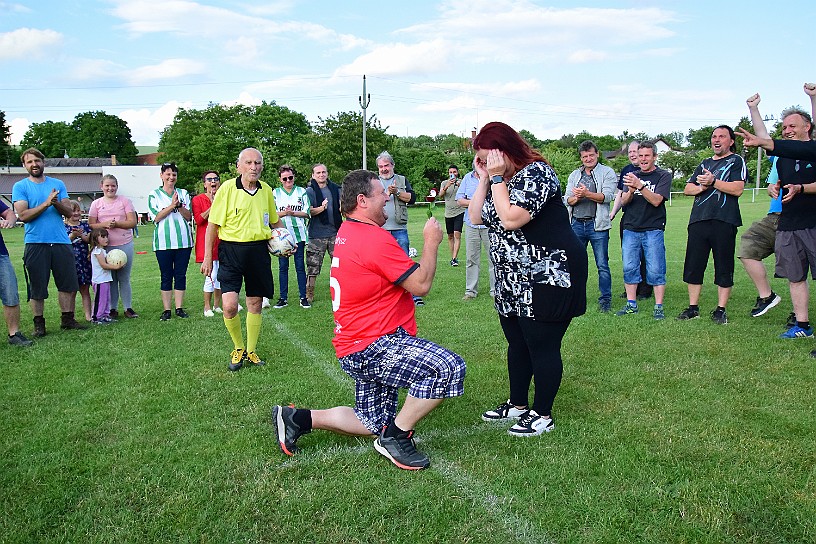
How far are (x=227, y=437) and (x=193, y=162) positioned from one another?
204 ft

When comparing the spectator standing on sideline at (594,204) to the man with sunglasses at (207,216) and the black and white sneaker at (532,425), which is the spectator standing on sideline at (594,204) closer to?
the black and white sneaker at (532,425)

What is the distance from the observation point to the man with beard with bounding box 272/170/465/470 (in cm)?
372

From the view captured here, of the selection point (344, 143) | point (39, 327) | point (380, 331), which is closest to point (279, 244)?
point (380, 331)

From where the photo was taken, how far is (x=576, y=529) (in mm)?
3100

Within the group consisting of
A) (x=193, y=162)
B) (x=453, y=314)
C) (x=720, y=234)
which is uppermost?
(x=193, y=162)

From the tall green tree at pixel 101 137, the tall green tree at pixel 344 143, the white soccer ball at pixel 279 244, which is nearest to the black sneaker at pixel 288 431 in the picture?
the white soccer ball at pixel 279 244

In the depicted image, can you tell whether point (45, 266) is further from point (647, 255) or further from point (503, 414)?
point (647, 255)

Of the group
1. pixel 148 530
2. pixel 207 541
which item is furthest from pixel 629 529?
pixel 148 530

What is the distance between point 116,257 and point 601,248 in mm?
6858

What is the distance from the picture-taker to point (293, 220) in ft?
32.6

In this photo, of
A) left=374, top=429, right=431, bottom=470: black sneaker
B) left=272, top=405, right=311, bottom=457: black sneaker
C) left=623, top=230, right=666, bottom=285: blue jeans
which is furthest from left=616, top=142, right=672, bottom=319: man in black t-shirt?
left=272, top=405, right=311, bottom=457: black sneaker

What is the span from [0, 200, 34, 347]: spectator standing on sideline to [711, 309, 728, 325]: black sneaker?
8.37 m

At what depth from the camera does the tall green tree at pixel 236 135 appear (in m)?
57.4

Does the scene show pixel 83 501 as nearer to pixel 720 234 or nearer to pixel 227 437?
pixel 227 437
